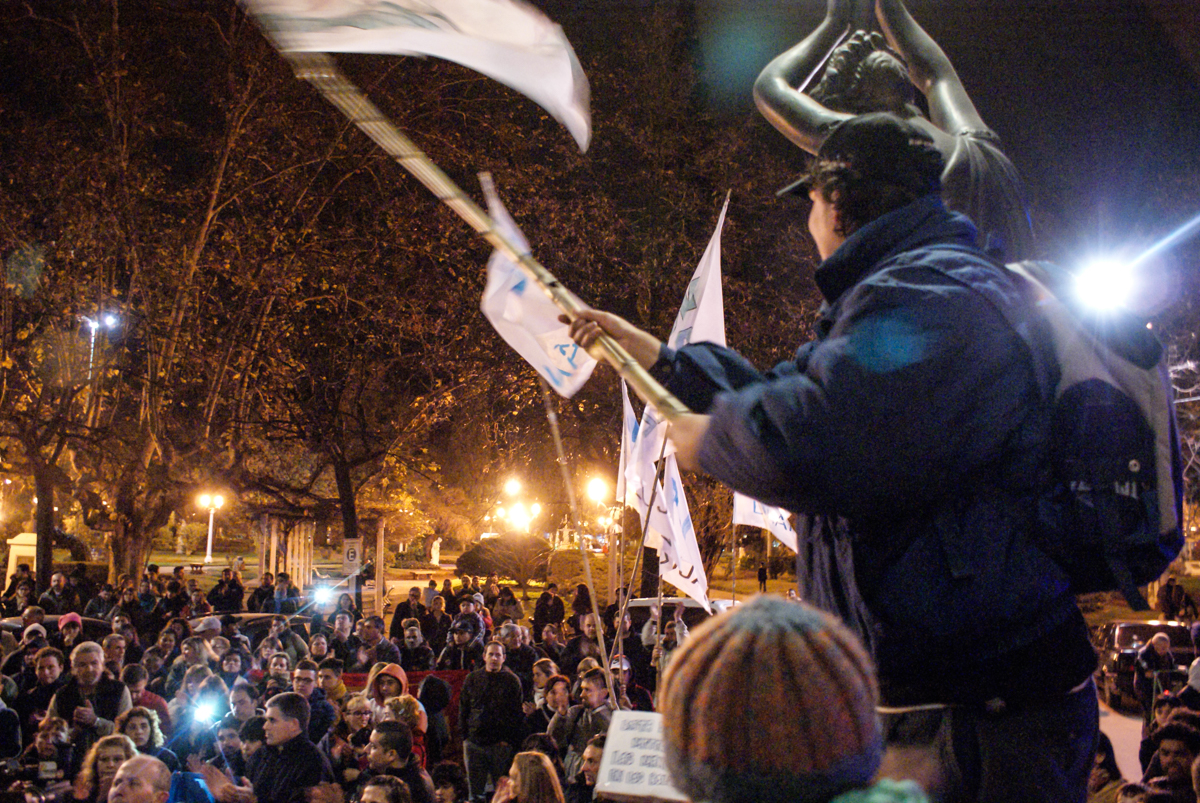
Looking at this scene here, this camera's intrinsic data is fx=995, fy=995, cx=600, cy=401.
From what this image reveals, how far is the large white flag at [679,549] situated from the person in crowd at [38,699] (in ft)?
19.1

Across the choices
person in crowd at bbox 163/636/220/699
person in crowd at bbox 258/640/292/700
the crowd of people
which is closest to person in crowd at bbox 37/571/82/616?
the crowd of people

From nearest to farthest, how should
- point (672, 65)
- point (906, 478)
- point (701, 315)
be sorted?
point (906, 478) < point (701, 315) < point (672, 65)

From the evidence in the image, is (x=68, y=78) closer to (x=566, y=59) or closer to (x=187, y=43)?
(x=187, y=43)

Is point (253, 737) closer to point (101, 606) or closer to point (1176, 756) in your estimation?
point (1176, 756)

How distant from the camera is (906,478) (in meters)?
1.63

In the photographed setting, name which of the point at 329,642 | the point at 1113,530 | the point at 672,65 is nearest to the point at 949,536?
the point at 1113,530

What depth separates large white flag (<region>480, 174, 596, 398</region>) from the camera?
2.98 m

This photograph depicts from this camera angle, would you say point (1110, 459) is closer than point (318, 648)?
Yes

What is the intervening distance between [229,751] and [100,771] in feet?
4.85

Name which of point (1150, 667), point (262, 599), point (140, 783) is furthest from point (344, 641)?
point (1150, 667)

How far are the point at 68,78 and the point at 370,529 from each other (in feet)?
46.0

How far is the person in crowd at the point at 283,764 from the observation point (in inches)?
256

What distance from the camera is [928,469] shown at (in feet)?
5.37

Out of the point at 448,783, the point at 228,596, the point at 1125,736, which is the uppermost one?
the point at 228,596
